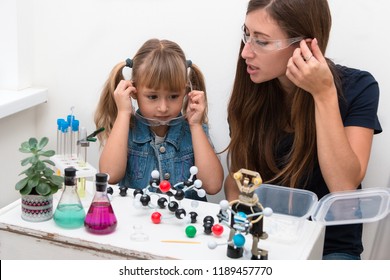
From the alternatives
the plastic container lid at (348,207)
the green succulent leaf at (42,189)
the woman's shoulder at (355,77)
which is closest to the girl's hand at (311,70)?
the woman's shoulder at (355,77)

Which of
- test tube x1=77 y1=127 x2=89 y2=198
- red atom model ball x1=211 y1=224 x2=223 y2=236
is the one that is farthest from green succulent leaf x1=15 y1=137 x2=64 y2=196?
red atom model ball x1=211 y1=224 x2=223 y2=236

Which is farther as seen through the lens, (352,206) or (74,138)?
(74,138)

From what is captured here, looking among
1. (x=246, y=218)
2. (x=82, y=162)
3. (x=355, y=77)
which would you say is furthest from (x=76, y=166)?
(x=355, y=77)

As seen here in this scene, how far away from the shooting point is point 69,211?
1.15m

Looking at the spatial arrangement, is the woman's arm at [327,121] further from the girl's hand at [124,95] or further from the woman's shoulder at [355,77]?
the girl's hand at [124,95]

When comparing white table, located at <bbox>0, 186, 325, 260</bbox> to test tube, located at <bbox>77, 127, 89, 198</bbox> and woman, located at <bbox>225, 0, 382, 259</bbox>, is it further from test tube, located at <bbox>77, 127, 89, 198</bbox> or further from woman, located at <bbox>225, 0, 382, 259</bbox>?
woman, located at <bbox>225, 0, 382, 259</bbox>

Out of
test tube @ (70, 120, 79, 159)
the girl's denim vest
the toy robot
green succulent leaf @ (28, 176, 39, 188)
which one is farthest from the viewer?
the girl's denim vest

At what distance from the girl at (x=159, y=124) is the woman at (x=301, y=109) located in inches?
3.9

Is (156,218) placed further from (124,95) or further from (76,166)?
(124,95)

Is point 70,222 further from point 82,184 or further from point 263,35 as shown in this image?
point 263,35

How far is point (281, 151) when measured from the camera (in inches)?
62.1

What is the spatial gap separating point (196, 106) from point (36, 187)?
1.86 feet

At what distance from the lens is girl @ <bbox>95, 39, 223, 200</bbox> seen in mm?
1546

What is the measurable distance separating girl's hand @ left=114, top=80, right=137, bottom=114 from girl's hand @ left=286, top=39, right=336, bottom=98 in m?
0.45
